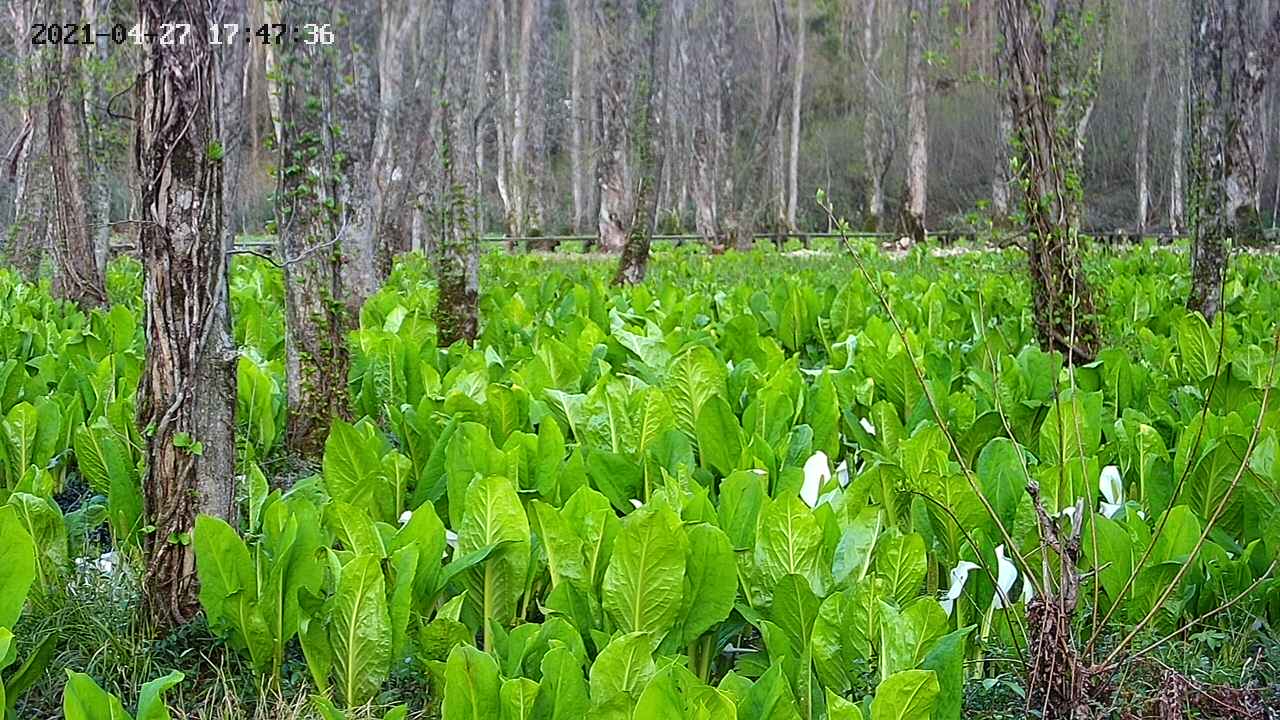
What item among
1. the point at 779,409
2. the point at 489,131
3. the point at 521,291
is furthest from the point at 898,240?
the point at 779,409

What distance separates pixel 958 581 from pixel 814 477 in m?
0.69

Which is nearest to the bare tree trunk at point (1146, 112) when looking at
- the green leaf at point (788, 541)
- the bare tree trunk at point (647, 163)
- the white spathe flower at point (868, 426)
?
the bare tree trunk at point (647, 163)

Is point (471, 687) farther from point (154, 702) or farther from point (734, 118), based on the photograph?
point (734, 118)

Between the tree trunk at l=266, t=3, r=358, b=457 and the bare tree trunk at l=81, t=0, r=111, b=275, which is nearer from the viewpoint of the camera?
the tree trunk at l=266, t=3, r=358, b=457

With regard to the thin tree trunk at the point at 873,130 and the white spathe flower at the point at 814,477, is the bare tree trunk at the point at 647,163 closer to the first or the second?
the white spathe flower at the point at 814,477

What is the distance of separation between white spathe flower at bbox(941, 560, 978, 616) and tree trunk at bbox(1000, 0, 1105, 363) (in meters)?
3.05

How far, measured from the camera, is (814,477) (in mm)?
3566

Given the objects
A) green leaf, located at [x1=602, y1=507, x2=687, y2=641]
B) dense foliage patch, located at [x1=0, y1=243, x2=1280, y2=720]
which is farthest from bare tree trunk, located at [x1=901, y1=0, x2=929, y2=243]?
green leaf, located at [x1=602, y1=507, x2=687, y2=641]

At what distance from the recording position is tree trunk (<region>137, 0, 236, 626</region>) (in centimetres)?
284

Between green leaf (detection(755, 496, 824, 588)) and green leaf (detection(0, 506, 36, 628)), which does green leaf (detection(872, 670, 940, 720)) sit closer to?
green leaf (detection(755, 496, 824, 588))

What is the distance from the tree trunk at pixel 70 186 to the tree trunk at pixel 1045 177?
240 inches

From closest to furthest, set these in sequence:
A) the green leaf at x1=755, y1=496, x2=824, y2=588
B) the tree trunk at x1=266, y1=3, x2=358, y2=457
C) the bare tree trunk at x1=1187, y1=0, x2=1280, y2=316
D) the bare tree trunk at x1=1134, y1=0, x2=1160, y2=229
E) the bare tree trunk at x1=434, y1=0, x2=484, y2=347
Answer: the green leaf at x1=755, y1=496, x2=824, y2=588, the tree trunk at x1=266, y1=3, x2=358, y2=457, the bare tree trunk at x1=1187, y1=0, x2=1280, y2=316, the bare tree trunk at x1=434, y1=0, x2=484, y2=347, the bare tree trunk at x1=1134, y1=0, x2=1160, y2=229

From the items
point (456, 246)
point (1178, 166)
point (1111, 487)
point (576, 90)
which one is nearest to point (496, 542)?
point (1111, 487)

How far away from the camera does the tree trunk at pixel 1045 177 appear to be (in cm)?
588
